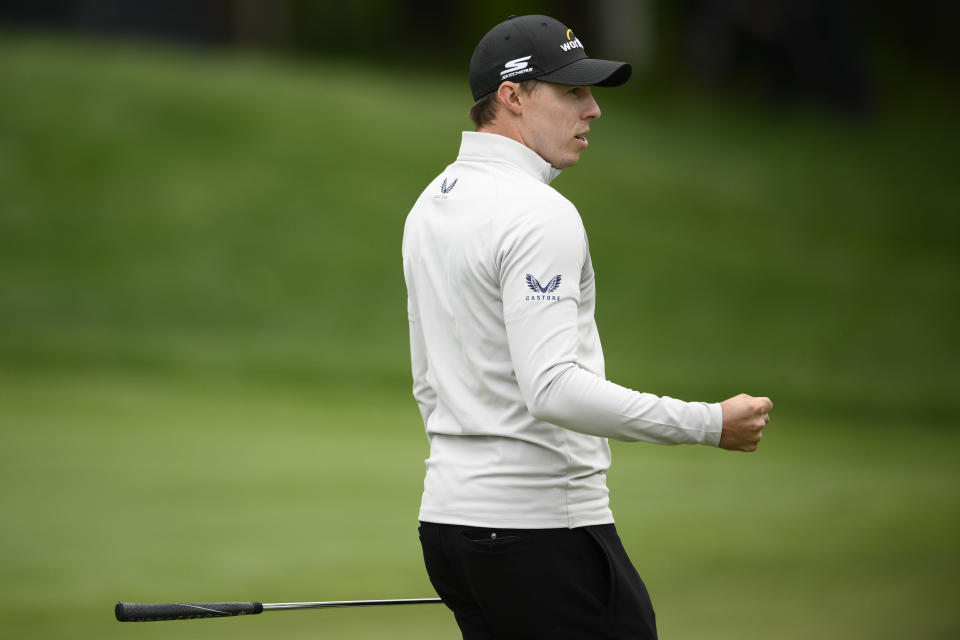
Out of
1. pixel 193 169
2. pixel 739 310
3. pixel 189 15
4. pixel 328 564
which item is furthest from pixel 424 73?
pixel 328 564

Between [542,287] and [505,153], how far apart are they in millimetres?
334

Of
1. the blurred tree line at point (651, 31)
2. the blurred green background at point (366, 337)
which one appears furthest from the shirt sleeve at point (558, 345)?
the blurred tree line at point (651, 31)

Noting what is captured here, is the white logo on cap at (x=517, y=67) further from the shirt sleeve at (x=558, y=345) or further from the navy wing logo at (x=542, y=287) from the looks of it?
the navy wing logo at (x=542, y=287)

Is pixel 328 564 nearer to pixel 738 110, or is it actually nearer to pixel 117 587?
pixel 117 587

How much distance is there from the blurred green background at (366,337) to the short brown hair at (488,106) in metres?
2.93

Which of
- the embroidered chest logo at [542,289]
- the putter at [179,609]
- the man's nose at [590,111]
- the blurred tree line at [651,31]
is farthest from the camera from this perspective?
the blurred tree line at [651,31]

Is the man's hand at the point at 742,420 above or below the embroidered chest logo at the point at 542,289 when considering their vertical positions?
below

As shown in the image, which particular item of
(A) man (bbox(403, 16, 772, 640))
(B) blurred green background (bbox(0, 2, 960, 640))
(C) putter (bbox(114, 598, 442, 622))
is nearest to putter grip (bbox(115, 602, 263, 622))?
(C) putter (bbox(114, 598, 442, 622))

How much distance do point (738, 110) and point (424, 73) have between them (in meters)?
4.99

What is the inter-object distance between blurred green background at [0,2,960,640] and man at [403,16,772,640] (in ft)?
9.17

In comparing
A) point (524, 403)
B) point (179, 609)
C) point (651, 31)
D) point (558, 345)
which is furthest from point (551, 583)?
point (651, 31)

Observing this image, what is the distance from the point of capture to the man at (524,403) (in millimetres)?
2113

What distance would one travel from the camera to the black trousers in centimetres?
219

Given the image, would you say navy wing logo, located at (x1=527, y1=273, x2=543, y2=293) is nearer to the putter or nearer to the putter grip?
the putter
